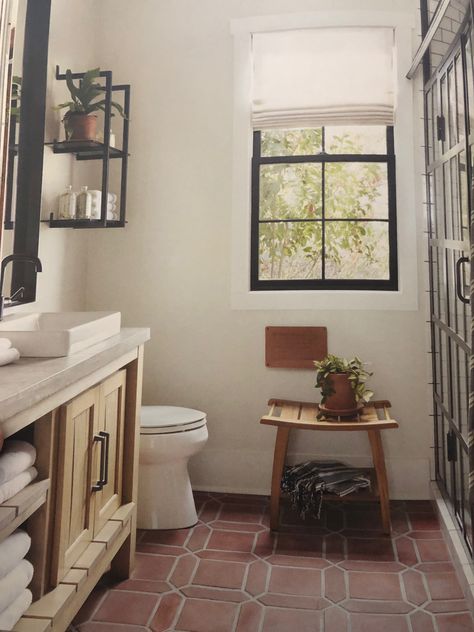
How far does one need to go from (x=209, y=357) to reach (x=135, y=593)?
1.31 meters

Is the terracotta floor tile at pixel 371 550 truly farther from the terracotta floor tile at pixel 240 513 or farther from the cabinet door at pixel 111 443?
the cabinet door at pixel 111 443

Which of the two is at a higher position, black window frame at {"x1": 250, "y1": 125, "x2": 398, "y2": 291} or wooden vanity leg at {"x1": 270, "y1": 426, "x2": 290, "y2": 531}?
black window frame at {"x1": 250, "y1": 125, "x2": 398, "y2": 291}

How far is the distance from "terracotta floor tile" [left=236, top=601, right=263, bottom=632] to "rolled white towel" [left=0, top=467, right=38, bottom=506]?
894 mm

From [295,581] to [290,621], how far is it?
0.25 metres

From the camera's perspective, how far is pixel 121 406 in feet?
6.38

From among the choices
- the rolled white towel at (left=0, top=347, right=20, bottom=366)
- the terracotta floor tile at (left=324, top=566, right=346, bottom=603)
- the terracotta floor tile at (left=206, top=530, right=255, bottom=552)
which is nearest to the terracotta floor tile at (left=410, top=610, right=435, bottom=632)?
the terracotta floor tile at (left=324, top=566, right=346, bottom=603)

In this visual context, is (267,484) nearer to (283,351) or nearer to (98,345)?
(283,351)

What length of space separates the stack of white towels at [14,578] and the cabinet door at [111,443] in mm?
461

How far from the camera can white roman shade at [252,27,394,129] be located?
286 cm

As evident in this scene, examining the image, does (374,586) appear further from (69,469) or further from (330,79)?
(330,79)

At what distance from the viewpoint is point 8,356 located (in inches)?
54.2

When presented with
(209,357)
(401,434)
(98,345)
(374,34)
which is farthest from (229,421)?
(374,34)

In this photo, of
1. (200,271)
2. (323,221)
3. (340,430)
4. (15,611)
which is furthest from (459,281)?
(15,611)

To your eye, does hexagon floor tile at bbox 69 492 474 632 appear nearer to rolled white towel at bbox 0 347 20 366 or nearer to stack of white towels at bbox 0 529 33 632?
stack of white towels at bbox 0 529 33 632
